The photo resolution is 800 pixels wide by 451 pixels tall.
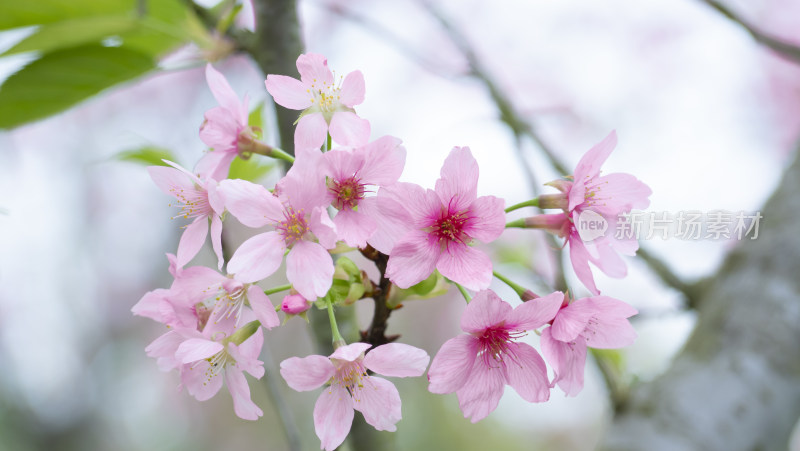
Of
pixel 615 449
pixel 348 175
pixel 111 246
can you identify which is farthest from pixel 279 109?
pixel 111 246

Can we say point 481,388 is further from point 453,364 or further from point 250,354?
point 250,354

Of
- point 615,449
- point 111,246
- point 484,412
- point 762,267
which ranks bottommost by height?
point 111,246

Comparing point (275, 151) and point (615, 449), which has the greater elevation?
point (275, 151)

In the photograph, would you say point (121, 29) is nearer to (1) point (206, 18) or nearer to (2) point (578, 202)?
(1) point (206, 18)

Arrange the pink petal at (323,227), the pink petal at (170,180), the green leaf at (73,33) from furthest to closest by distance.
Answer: the green leaf at (73,33), the pink petal at (170,180), the pink petal at (323,227)

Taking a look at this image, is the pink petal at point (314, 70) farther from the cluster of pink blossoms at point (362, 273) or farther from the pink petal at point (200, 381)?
the pink petal at point (200, 381)

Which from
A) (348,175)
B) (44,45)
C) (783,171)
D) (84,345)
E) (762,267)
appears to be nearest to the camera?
(348,175)

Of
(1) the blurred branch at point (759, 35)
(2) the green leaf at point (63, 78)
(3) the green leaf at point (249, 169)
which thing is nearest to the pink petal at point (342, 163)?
(3) the green leaf at point (249, 169)

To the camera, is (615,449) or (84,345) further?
(84,345)
